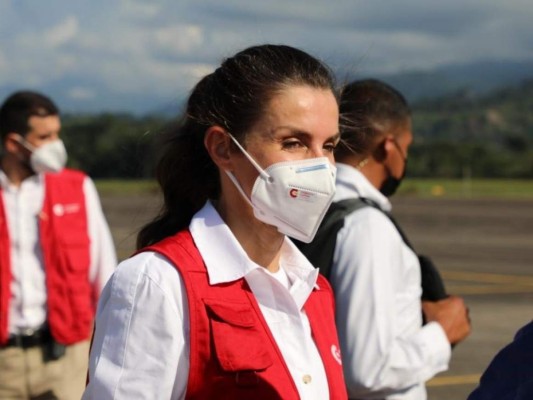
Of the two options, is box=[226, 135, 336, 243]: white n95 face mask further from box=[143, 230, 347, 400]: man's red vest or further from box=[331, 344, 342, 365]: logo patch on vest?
box=[331, 344, 342, 365]: logo patch on vest

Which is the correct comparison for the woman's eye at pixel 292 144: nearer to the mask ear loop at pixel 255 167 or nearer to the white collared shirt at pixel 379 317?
the mask ear loop at pixel 255 167

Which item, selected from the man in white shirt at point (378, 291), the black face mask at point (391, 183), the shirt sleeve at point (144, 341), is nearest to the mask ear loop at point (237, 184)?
the shirt sleeve at point (144, 341)

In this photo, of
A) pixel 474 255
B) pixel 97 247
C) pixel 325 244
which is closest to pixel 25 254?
pixel 97 247

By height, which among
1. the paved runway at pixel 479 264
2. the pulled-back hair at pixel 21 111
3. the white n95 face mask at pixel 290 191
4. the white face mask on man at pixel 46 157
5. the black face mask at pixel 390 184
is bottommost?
the paved runway at pixel 479 264

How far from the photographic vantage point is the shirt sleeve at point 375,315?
12.2 feet

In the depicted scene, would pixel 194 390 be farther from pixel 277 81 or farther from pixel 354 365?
pixel 354 365

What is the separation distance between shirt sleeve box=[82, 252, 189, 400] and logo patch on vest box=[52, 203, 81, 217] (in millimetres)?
3315

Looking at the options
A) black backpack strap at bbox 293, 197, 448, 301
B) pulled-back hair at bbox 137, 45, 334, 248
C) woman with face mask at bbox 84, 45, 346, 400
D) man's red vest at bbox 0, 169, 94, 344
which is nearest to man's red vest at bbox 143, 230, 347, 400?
woman with face mask at bbox 84, 45, 346, 400

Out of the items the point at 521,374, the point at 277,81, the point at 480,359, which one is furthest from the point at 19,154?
the point at 480,359

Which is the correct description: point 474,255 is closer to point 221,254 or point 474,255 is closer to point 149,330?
point 221,254

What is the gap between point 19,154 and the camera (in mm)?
5914

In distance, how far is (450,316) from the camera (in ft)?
13.4

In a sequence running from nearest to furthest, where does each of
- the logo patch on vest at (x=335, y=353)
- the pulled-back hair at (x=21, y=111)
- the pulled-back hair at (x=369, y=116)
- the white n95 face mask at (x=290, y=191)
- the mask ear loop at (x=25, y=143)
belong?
the white n95 face mask at (x=290, y=191) → the logo patch on vest at (x=335, y=353) → the pulled-back hair at (x=369, y=116) → the mask ear loop at (x=25, y=143) → the pulled-back hair at (x=21, y=111)

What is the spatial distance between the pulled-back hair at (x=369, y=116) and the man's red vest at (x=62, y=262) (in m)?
1.91
